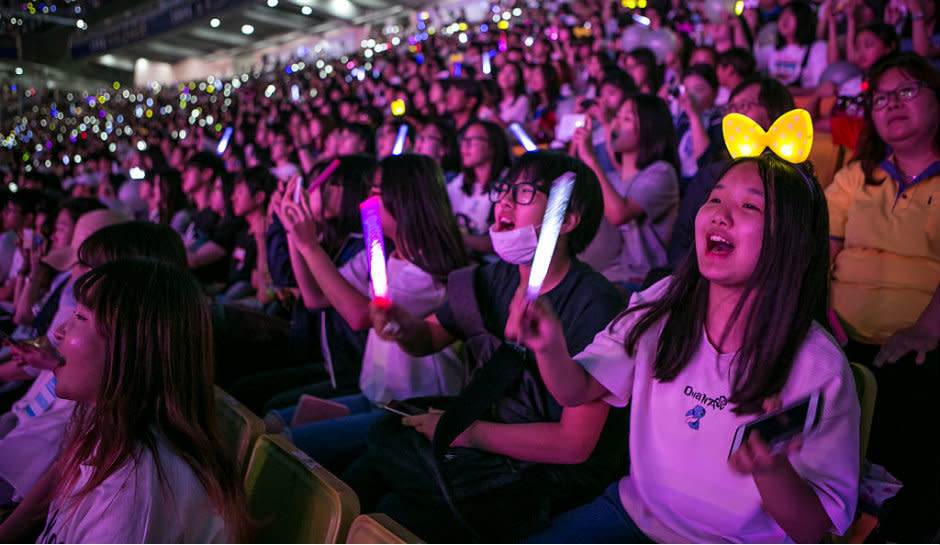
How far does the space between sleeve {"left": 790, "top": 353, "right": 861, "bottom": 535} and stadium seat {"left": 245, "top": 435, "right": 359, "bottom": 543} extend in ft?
2.77

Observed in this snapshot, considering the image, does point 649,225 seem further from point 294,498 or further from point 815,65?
point 815,65

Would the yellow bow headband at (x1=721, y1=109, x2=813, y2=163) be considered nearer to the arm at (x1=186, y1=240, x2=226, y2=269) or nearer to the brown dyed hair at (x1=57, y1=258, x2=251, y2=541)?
the brown dyed hair at (x1=57, y1=258, x2=251, y2=541)

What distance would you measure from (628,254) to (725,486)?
6.09ft

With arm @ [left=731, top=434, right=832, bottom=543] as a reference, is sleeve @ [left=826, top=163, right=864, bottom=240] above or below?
above

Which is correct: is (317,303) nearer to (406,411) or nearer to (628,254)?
(406,411)

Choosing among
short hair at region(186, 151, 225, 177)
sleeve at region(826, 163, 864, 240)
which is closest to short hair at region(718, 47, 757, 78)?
sleeve at region(826, 163, 864, 240)

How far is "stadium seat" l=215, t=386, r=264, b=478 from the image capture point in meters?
1.67

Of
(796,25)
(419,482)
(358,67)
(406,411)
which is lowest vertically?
(419,482)

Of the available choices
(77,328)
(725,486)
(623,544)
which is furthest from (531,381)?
(77,328)

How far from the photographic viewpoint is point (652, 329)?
4.70ft

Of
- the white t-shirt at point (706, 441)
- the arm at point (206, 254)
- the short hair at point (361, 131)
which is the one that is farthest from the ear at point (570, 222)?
the short hair at point (361, 131)

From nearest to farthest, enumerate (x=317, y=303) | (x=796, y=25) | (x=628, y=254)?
(x=317, y=303) → (x=628, y=254) → (x=796, y=25)

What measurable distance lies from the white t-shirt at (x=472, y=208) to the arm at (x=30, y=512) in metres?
2.38

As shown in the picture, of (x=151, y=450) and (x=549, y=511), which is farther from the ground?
(x=151, y=450)
